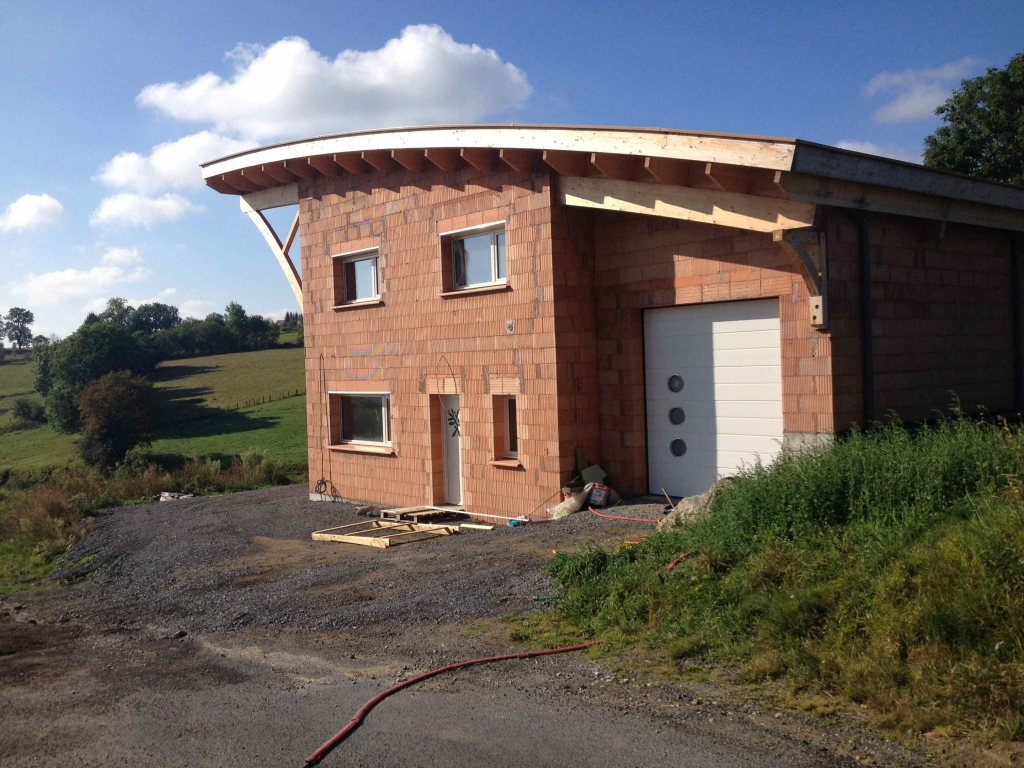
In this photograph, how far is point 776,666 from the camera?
541 centimetres

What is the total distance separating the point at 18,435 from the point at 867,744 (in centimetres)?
6963

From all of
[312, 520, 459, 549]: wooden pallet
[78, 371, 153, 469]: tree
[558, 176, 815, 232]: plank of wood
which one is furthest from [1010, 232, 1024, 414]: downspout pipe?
[78, 371, 153, 469]: tree

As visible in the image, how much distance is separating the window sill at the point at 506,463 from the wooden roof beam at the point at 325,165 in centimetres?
684

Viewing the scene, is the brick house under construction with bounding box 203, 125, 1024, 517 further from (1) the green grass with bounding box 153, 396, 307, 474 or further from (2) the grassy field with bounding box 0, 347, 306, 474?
(1) the green grass with bounding box 153, 396, 307, 474

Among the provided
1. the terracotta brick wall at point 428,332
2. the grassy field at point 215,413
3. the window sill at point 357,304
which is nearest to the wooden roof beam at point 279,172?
the terracotta brick wall at point 428,332

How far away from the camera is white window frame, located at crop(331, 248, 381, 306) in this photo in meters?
16.1

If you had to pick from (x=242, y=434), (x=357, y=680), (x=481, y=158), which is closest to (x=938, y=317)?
(x=481, y=158)

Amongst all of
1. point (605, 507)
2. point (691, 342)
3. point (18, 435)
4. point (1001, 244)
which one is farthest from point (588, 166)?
point (18, 435)

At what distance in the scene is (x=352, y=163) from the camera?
15.8 meters

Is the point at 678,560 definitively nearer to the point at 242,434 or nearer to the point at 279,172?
the point at 279,172

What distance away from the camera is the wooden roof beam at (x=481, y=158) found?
43.3 ft

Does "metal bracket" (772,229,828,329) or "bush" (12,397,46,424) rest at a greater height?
"metal bracket" (772,229,828,329)

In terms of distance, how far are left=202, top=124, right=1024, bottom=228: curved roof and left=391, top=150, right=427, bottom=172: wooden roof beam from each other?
0.7 inches

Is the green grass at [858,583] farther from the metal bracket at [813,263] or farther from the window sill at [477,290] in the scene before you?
the window sill at [477,290]
